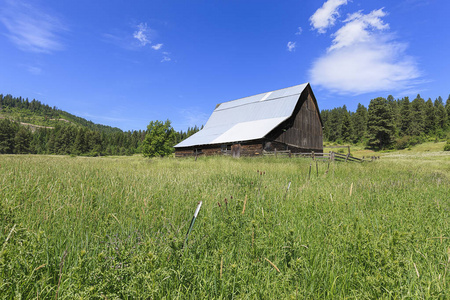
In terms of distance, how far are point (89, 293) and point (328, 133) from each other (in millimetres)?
102861

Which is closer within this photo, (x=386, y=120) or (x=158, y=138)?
(x=158, y=138)

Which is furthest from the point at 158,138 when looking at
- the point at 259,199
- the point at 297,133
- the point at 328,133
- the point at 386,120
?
the point at 328,133

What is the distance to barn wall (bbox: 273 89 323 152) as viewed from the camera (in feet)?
76.5

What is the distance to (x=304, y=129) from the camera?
2612cm

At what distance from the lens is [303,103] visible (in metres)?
26.0

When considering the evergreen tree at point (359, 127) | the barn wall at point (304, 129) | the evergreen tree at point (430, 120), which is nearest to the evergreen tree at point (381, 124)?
the evergreen tree at point (359, 127)

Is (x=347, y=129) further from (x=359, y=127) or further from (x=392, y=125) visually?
(x=392, y=125)

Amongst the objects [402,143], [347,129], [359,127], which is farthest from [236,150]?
[359,127]

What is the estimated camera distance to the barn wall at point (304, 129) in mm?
23312

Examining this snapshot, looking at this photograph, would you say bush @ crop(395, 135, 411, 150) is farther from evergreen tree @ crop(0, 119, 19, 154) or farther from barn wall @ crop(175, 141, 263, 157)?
evergreen tree @ crop(0, 119, 19, 154)

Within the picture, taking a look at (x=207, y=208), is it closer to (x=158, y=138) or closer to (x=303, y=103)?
(x=303, y=103)

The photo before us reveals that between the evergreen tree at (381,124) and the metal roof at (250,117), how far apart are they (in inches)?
1825

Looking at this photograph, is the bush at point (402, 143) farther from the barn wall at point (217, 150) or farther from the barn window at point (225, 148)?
the barn window at point (225, 148)

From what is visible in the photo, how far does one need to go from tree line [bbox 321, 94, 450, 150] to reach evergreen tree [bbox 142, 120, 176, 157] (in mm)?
56863
